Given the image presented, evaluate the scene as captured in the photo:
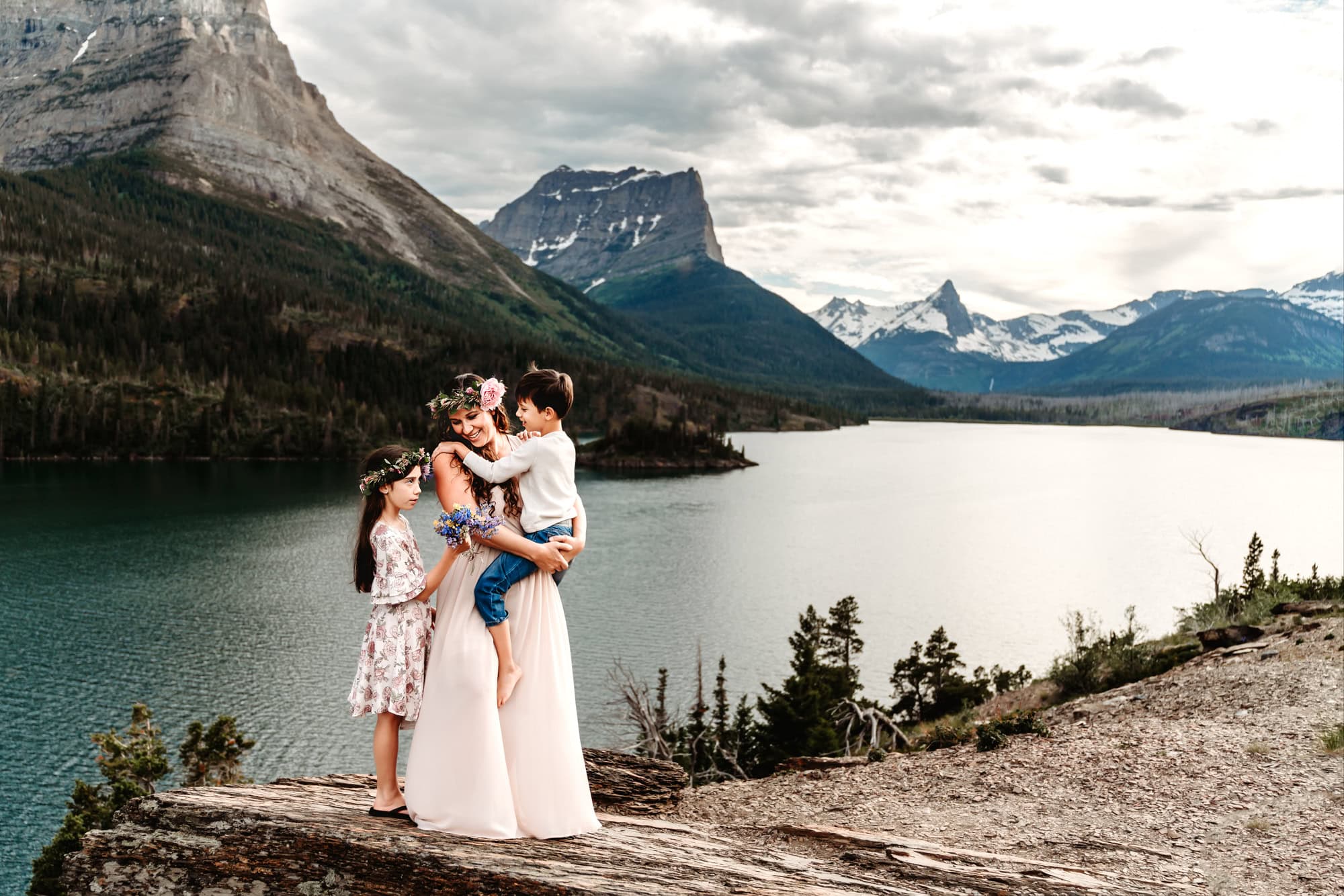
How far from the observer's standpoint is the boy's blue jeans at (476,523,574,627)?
8.01 meters

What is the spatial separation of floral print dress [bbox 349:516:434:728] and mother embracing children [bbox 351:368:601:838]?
0.02 meters

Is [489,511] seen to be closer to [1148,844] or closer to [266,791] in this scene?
[266,791]

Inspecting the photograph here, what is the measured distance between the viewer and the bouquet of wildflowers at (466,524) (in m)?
7.81

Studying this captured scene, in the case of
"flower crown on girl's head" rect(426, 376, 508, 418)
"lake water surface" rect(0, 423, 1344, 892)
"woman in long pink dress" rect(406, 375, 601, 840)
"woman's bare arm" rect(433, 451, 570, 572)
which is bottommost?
"lake water surface" rect(0, 423, 1344, 892)

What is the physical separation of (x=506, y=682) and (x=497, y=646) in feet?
1.28

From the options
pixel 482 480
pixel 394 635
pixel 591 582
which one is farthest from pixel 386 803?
pixel 591 582

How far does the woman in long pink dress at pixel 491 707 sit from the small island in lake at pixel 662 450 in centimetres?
15017

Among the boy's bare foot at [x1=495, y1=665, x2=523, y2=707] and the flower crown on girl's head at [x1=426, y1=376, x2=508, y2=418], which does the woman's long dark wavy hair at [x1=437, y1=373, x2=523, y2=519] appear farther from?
the boy's bare foot at [x1=495, y1=665, x2=523, y2=707]

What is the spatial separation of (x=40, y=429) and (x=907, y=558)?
140 meters

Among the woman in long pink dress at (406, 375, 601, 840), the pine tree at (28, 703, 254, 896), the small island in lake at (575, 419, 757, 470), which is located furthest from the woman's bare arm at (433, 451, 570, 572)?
the small island in lake at (575, 419, 757, 470)

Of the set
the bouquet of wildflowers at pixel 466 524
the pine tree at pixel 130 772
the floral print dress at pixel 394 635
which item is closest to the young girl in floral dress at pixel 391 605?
the floral print dress at pixel 394 635

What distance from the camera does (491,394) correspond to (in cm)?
816

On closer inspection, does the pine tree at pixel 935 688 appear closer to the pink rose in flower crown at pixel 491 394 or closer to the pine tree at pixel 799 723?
the pine tree at pixel 799 723

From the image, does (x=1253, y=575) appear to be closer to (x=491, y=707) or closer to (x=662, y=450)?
(x=491, y=707)
